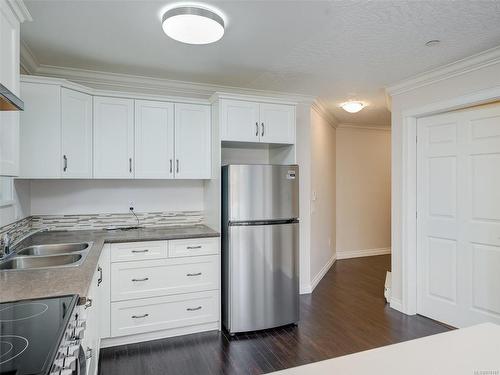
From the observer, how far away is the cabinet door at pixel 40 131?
2654 millimetres

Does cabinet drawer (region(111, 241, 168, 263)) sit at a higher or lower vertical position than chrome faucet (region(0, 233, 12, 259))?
lower

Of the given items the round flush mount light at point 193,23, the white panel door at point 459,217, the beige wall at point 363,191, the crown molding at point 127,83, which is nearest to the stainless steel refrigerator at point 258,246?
the crown molding at point 127,83

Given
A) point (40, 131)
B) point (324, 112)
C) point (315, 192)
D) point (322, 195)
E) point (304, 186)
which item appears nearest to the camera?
point (40, 131)

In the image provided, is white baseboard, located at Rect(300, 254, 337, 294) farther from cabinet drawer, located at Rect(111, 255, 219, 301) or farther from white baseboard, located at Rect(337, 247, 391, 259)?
cabinet drawer, located at Rect(111, 255, 219, 301)

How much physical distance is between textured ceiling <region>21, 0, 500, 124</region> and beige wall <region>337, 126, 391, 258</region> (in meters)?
2.66

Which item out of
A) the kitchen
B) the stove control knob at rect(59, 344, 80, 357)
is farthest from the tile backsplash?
the stove control knob at rect(59, 344, 80, 357)

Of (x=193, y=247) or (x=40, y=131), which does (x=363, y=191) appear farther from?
(x=40, y=131)

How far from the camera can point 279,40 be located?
2541 millimetres

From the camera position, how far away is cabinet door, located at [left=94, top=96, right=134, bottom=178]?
118 inches

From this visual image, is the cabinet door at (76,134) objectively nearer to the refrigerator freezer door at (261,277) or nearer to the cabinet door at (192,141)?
the cabinet door at (192,141)

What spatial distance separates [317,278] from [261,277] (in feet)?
5.99

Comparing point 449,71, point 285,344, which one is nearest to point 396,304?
point 285,344

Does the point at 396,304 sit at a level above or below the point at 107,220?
below

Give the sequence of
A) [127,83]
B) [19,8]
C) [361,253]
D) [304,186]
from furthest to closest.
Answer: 1. [361,253]
2. [304,186]
3. [127,83]
4. [19,8]
